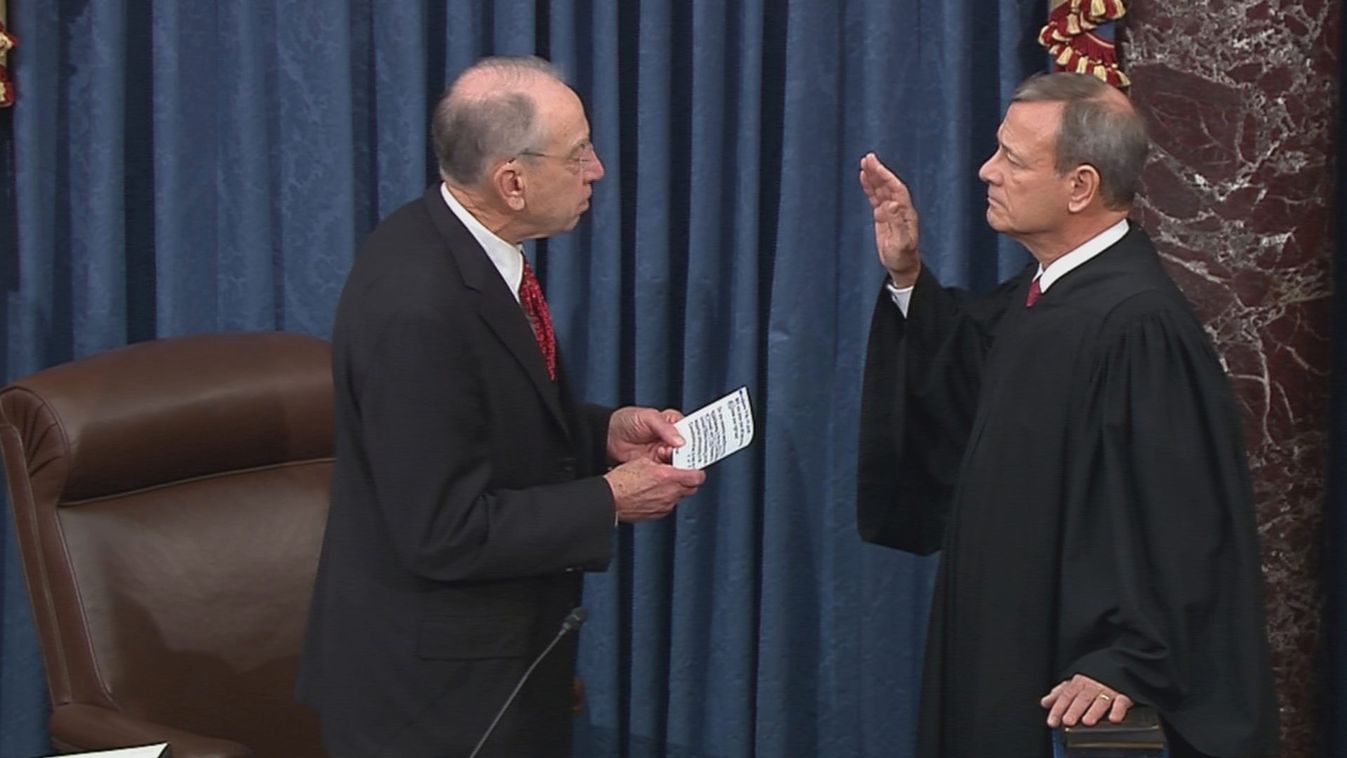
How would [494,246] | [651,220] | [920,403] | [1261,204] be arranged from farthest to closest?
[651,220]
[1261,204]
[920,403]
[494,246]

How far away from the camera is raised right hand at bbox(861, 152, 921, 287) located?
280 centimetres

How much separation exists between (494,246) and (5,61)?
1.36 meters

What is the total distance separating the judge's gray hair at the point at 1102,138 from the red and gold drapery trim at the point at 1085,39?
0.59m

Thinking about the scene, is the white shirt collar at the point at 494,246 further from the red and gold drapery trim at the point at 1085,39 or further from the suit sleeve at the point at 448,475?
the red and gold drapery trim at the point at 1085,39

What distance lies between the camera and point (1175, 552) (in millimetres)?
2338

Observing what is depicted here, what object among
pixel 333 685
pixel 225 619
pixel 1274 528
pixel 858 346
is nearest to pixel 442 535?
pixel 333 685

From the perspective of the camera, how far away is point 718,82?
3.41 metres

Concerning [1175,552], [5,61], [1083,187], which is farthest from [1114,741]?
[5,61]

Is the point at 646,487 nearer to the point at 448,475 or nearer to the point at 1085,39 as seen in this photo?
the point at 448,475

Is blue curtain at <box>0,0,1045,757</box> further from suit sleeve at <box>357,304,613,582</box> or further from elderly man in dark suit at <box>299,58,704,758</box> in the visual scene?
suit sleeve at <box>357,304,613,582</box>

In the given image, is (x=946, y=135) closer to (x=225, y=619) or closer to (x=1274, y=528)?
(x=1274, y=528)

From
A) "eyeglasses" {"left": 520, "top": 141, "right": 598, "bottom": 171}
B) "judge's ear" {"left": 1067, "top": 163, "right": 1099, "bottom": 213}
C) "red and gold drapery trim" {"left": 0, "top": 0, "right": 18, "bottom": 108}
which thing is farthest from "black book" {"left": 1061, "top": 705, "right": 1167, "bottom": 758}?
"red and gold drapery trim" {"left": 0, "top": 0, "right": 18, "bottom": 108}

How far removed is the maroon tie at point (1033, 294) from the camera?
2609 mm

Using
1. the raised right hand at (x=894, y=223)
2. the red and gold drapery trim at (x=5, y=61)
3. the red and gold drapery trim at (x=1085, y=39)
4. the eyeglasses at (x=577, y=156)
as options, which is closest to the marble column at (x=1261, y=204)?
the red and gold drapery trim at (x=1085, y=39)
